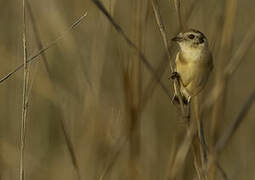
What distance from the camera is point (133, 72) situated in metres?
1.92

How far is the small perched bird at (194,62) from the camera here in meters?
2.95

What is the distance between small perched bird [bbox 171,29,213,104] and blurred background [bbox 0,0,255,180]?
0.27 feet

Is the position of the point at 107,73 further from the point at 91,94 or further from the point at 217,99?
the point at 217,99

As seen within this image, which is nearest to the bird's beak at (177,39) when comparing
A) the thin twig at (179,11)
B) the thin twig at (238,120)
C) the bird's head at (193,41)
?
the bird's head at (193,41)

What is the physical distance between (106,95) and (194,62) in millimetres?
632

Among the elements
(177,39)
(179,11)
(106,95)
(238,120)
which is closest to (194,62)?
(177,39)

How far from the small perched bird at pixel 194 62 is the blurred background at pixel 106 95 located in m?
0.08

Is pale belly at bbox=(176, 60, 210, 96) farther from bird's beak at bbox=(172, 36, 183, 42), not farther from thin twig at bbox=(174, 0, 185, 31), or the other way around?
thin twig at bbox=(174, 0, 185, 31)

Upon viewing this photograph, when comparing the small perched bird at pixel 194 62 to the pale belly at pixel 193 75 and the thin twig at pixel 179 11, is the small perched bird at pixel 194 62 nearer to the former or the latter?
the pale belly at pixel 193 75

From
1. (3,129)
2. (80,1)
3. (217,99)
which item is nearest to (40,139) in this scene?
(3,129)

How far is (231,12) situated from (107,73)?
80.8 inches

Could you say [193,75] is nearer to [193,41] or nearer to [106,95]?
[193,41]

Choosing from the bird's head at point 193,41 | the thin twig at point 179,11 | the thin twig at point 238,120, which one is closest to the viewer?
the thin twig at point 238,120

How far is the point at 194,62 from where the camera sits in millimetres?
2971
